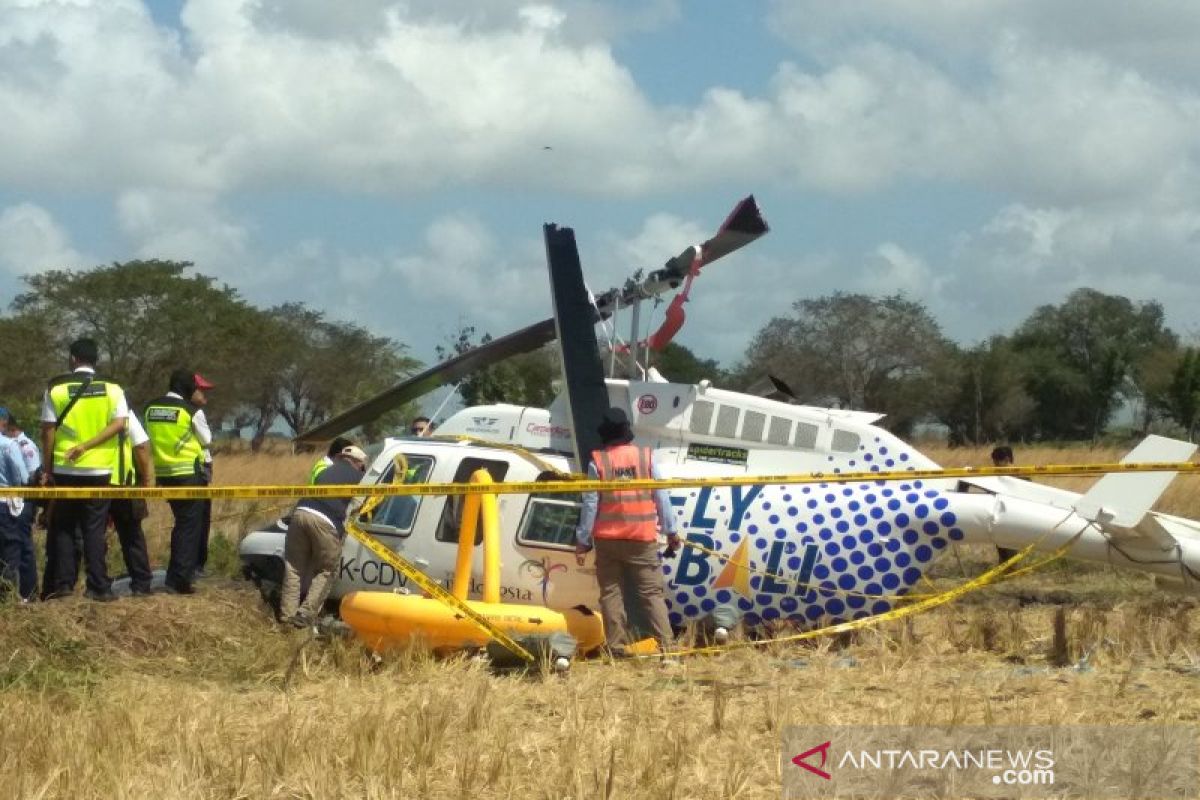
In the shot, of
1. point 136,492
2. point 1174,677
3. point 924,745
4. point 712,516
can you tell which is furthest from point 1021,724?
point 136,492

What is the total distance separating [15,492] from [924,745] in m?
4.83

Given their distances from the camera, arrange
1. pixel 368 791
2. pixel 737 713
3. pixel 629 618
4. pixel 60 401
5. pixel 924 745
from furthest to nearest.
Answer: pixel 60 401, pixel 629 618, pixel 737 713, pixel 924 745, pixel 368 791

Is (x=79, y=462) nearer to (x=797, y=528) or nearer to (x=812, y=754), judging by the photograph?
(x=797, y=528)

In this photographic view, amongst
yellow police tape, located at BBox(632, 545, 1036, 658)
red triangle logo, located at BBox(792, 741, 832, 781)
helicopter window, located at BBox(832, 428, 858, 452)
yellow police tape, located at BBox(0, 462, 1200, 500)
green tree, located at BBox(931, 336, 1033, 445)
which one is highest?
green tree, located at BBox(931, 336, 1033, 445)

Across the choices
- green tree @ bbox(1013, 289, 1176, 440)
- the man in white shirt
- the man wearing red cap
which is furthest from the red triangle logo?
green tree @ bbox(1013, 289, 1176, 440)

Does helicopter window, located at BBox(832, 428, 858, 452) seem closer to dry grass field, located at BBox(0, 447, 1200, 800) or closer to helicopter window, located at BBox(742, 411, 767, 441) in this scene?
helicopter window, located at BBox(742, 411, 767, 441)

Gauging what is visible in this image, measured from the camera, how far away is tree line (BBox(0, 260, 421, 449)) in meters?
42.7

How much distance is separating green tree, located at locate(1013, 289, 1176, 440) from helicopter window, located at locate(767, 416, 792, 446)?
1832 inches

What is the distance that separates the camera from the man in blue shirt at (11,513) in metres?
11.4

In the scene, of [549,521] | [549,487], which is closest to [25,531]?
[549,521]

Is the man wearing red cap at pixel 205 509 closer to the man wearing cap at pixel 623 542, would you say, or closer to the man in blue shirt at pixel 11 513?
the man in blue shirt at pixel 11 513

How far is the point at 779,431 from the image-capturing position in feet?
35.3

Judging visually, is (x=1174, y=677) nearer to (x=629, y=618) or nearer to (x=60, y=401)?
(x=629, y=618)

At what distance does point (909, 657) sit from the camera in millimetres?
9086
